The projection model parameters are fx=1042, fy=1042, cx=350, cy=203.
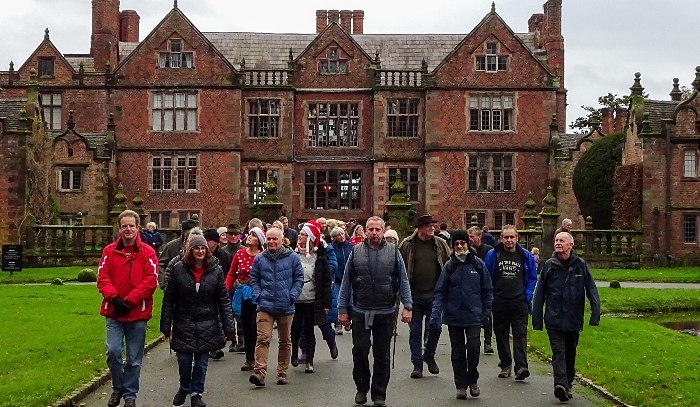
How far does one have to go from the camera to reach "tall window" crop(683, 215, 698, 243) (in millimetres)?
38094

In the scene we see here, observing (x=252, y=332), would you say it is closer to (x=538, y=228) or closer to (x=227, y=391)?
(x=227, y=391)

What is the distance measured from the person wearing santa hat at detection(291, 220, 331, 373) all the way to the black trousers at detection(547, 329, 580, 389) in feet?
10.7

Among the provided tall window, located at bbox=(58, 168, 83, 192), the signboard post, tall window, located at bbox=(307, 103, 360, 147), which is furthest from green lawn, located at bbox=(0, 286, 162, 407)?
tall window, located at bbox=(307, 103, 360, 147)

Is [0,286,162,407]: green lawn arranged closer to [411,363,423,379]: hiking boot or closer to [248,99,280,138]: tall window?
[411,363,423,379]: hiking boot

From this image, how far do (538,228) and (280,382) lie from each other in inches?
913

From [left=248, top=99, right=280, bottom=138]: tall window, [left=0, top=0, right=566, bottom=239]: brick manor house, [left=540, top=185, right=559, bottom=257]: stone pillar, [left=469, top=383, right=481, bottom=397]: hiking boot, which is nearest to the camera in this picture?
[left=469, top=383, right=481, bottom=397]: hiking boot

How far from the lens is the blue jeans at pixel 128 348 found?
1101 centimetres

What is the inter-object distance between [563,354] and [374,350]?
2.18 meters

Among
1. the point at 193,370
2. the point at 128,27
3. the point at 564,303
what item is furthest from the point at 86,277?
the point at 128,27

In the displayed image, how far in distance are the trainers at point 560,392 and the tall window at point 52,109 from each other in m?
40.1

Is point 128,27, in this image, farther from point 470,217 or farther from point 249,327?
point 249,327

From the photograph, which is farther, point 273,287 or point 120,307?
point 273,287

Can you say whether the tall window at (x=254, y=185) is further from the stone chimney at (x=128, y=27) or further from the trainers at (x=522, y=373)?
the trainers at (x=522, y=373)

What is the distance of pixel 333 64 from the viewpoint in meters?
47.0
